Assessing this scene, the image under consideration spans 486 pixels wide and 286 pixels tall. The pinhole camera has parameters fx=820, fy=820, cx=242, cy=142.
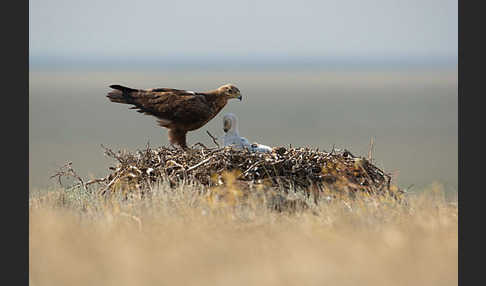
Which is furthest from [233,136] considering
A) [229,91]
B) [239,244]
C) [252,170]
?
[239,244]

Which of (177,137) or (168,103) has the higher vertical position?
(168,103)

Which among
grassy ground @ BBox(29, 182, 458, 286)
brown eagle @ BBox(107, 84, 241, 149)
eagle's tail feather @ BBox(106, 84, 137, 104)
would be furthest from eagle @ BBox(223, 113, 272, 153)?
grassy ground @ BBox(29, 182, 458, 286)

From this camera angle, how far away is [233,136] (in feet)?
35.4

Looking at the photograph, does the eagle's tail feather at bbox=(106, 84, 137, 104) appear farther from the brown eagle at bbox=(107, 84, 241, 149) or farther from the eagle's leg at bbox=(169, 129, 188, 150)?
the eagle's leg at bbox=(169, 129, 188, 150)

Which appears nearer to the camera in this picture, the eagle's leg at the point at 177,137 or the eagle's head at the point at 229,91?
the eagle's leg at the point at 177,137

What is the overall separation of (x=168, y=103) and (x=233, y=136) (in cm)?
111

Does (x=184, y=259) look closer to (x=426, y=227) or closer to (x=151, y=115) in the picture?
(x=426, y=227)

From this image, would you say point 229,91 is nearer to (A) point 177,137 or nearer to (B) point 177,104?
(B) point 177,104

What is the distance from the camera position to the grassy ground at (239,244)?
7016 millimetres

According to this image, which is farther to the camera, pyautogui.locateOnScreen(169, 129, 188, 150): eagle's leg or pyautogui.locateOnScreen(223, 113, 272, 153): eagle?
pyautogui.locateOnScreen(169, 129, 188, 150): eagle's leg

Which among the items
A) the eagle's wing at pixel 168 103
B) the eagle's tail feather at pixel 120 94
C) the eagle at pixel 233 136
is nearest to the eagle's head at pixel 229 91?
the eagle's wing at pixel 168 103

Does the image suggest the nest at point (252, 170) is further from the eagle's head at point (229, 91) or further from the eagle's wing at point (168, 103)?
the eagle's head at point (229, 91)

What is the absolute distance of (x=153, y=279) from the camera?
699 centimetres

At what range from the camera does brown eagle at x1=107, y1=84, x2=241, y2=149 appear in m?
11.2
